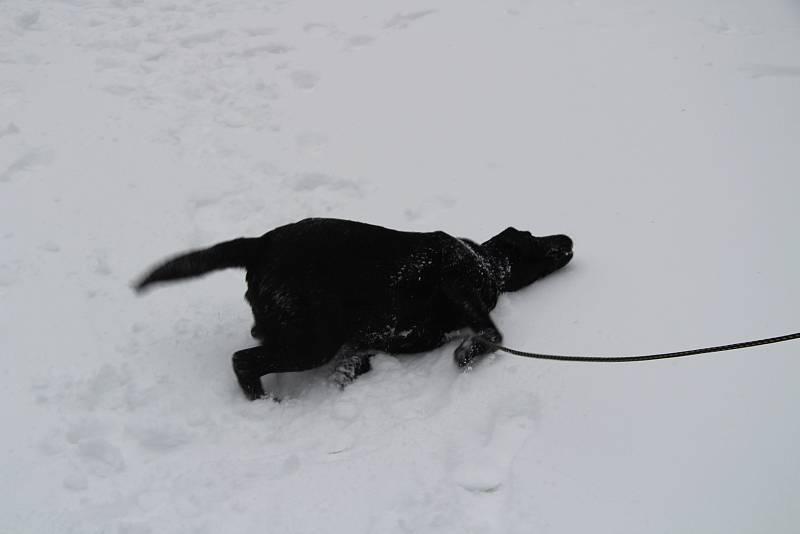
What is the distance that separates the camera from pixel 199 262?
380cm

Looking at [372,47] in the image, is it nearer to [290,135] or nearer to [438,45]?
[438,45]

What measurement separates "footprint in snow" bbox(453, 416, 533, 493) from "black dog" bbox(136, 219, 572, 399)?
1.76ft

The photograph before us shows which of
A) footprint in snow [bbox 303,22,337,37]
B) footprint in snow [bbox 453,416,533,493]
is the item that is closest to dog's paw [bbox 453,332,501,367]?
footprint in snow [bbox 453,416,533,493]

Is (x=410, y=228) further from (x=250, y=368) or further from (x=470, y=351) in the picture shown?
(x=250, y=368)

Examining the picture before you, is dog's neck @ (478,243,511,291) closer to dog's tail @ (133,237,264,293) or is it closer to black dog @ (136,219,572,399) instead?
black dog @ (136,219,572,399)

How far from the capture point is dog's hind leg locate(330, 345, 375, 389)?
4.04m

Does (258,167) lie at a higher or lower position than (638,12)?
lower

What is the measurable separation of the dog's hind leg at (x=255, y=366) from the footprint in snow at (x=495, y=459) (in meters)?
1.02

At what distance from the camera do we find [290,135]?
6309 millimetres

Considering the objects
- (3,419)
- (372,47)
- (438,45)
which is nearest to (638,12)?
(438,45)

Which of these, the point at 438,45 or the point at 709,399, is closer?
the point at 709,399

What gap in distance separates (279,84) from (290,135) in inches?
36.0

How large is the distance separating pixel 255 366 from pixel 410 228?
1939 millimetres

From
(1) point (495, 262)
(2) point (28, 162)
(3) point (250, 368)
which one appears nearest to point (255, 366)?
(3) point (250, 368)
